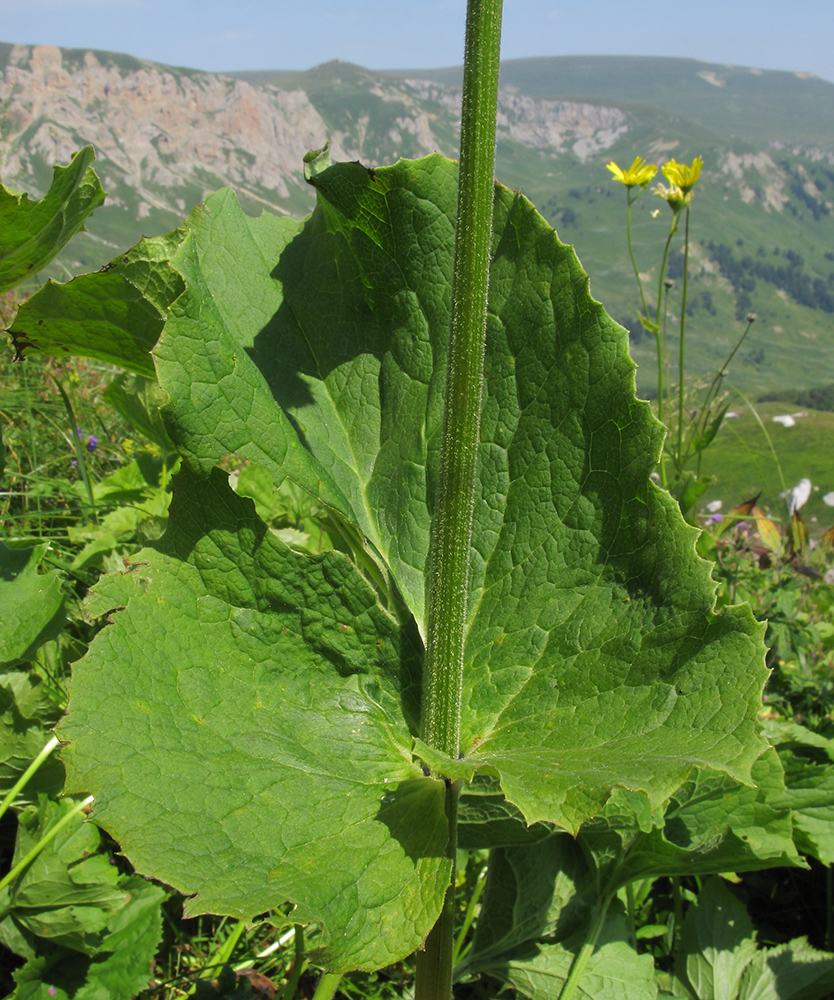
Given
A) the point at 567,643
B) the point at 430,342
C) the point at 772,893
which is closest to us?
the point at 567,643

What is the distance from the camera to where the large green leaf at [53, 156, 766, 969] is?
1.58 m

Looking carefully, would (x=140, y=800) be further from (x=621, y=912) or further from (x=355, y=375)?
(x=621, y=912)

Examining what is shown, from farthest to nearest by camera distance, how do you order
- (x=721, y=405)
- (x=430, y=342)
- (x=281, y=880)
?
(x=721, y=405), (x=430, y=342), (x=281, y=880)

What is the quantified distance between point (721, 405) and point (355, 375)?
3.66 meters

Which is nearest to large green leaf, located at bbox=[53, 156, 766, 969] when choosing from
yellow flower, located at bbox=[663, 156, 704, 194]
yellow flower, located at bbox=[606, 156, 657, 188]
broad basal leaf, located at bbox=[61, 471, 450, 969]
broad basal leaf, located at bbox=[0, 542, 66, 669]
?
broad basal leaf, located at bbox=[61, 471, 450, 969]

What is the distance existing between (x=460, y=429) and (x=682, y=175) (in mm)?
5219

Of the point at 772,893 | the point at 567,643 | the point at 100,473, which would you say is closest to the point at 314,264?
the point at 567,643

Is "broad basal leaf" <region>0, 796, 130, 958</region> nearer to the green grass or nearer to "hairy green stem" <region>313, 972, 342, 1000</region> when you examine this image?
"hairy green stem" <region>313, 972, 342, 1000</region>

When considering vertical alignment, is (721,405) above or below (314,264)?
below

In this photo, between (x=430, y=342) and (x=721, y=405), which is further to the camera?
(x=721, y=405)

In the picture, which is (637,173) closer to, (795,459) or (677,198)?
(677,198)

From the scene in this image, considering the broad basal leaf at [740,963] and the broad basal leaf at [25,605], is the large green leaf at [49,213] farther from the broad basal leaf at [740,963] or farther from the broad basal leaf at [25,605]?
the broad basal leaf at [740,963]

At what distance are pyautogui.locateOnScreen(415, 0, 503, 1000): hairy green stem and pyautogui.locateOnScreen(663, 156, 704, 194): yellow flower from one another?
4.53 metres

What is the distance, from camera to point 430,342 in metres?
2.20
